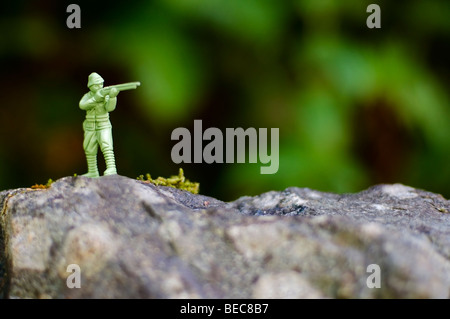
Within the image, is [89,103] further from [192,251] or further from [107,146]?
[192,251]

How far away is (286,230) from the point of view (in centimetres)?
167

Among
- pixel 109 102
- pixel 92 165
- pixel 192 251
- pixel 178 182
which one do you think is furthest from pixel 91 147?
pixel 192 251

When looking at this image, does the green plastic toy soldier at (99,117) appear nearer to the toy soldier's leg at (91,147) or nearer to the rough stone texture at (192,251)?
the toy soldier's leg at (91,147)

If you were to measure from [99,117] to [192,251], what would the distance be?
0.68 m

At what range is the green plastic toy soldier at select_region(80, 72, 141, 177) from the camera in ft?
6.77

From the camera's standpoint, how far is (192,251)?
1.65 meters

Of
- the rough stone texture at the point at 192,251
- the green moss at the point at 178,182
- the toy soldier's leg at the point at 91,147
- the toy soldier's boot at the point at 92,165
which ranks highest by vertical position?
the toy soldier's leg at the point at 91,147

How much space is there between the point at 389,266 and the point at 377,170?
2324 millimetres

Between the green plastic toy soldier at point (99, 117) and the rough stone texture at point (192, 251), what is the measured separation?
0.27 metres

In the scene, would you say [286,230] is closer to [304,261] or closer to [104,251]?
[304,261]

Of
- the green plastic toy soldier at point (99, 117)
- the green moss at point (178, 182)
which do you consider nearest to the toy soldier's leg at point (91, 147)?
the green plastic toy soldier at point (99, 117)

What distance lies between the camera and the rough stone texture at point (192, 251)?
1.57 metres

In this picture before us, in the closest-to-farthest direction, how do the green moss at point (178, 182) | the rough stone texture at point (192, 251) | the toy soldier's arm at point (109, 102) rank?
the rough stone texture at point (192, 251), the toy soldier's arm at point (109, 102), the green moss at point (178, 182)
